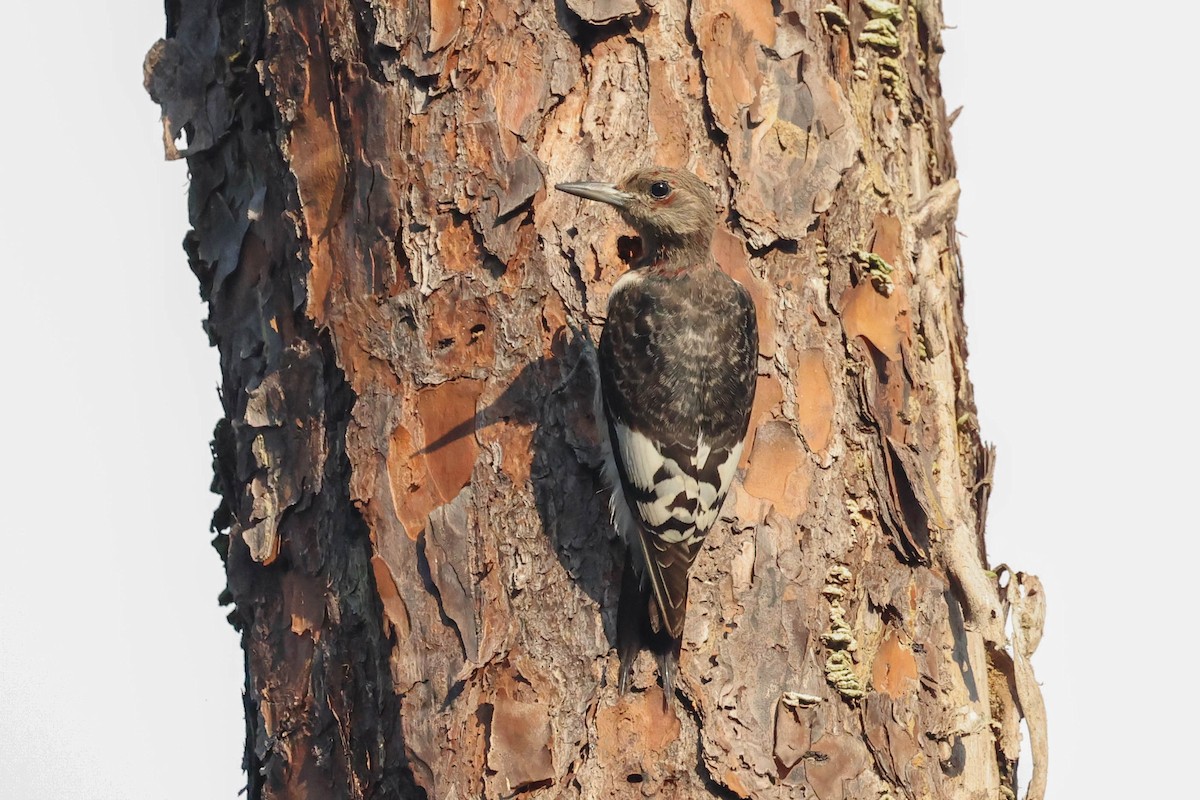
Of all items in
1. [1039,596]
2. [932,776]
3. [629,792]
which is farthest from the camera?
[1039,596]

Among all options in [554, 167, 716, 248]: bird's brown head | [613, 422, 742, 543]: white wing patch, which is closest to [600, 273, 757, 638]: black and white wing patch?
[613, 422, 742, 543]: white wing patch

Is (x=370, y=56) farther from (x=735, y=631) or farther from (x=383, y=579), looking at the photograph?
(x=735, y=631)

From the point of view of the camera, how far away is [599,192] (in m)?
3.89

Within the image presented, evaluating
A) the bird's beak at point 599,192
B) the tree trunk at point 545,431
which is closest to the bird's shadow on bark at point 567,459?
the tree trunk at point 545,431

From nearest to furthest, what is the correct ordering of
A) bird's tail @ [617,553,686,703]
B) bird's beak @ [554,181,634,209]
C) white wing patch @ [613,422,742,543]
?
bird's tail @ [617,553,686,703]
white wing patch @ [613,422,742,543]
bird's beak @ [554,181,634,209]

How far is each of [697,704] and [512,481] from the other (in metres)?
0.74

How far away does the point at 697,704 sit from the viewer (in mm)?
3635

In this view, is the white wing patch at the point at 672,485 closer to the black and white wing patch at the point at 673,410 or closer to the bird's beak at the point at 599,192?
the black and white wing patch at the point at 673,410

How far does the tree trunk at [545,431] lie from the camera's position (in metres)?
3.64

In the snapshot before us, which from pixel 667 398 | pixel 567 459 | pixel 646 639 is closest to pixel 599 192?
pixel 667 398

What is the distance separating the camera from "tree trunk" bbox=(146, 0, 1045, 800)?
3641mm

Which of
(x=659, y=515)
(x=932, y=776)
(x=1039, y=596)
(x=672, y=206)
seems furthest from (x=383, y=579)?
(x=1039, y=596)

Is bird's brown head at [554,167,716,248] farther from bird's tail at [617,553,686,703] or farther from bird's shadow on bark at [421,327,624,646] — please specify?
bird's tail at [617,553,686,703]

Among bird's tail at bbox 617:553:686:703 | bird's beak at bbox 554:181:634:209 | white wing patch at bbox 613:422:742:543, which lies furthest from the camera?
bird's beak at bbox 554:181:634:209
